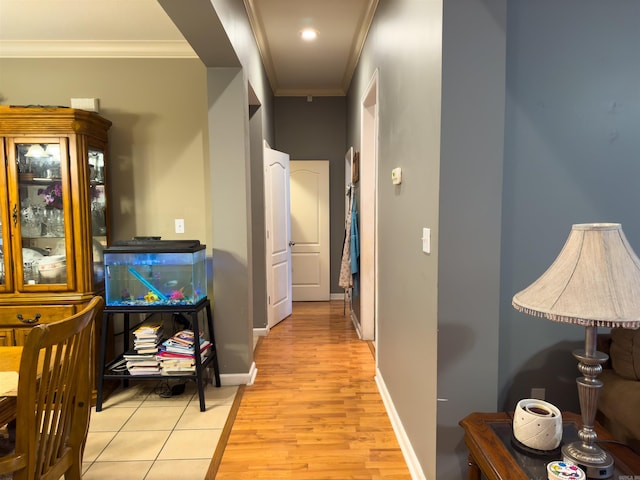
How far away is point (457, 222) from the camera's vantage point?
4.87ft

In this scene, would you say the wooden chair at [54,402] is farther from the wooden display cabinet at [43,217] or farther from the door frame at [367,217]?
the door frame at [367,217]

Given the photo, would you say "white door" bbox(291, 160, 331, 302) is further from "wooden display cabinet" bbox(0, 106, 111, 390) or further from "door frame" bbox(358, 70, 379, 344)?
"wooden display cabinet" bbox(0, 106, 111, 390)

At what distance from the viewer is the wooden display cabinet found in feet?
8.52

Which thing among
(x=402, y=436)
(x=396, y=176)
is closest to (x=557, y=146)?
(x=396, y=176)

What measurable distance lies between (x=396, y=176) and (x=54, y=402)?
1.85 meters

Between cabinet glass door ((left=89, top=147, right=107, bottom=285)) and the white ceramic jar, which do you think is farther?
cabinet glass door ((left=89, top=147, right=107, bottom=285))

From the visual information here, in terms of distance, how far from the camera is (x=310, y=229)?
561 centimetres

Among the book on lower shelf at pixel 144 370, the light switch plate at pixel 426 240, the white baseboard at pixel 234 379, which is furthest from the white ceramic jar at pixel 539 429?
the book on lower shelf at pixel 144 370

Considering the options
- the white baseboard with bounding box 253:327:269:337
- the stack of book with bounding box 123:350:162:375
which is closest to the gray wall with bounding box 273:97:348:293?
the white baseboard with bounding box 253:327:269:337

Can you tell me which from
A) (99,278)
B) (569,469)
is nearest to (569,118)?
(569,469)

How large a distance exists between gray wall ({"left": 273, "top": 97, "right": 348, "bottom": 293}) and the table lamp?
455cm

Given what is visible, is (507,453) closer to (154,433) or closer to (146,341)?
(154,433)

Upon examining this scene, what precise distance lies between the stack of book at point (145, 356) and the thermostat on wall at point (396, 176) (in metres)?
1.89

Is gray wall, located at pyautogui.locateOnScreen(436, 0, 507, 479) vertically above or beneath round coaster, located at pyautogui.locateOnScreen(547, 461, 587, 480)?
above
